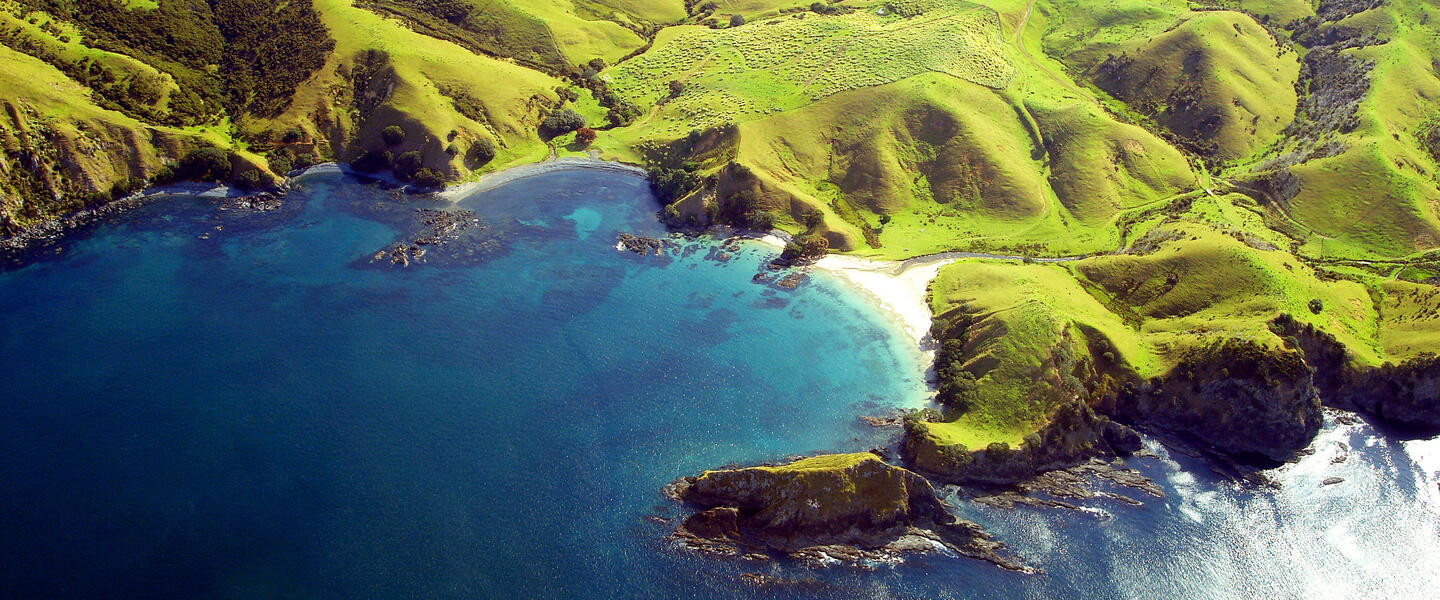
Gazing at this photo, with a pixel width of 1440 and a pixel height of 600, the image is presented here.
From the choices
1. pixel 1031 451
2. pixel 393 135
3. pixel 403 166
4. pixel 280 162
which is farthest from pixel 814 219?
pixel 280 162

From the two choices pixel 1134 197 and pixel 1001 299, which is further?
pixel 1134 197

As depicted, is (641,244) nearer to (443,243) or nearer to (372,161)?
(443,243)

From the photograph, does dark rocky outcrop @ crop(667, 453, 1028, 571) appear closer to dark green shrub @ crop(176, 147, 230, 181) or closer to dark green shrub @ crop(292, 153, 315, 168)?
dark green shrub @ crop(292, 153, 315, 168)

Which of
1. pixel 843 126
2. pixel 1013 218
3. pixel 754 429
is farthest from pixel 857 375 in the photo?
pixel 843 126

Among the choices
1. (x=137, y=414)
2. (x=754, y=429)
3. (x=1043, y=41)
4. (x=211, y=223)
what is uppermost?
(x=1043, y=41)

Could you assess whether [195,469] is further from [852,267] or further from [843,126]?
[843,126]

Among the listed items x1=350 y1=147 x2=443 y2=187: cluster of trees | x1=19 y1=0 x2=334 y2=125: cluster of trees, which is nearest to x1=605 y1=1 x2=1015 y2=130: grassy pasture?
x1=350 y1=147 x2=443 y2=187: cluster of trees

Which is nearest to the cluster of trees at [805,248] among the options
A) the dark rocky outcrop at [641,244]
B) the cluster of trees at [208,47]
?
the dark rocky outcrop at [641,244]
